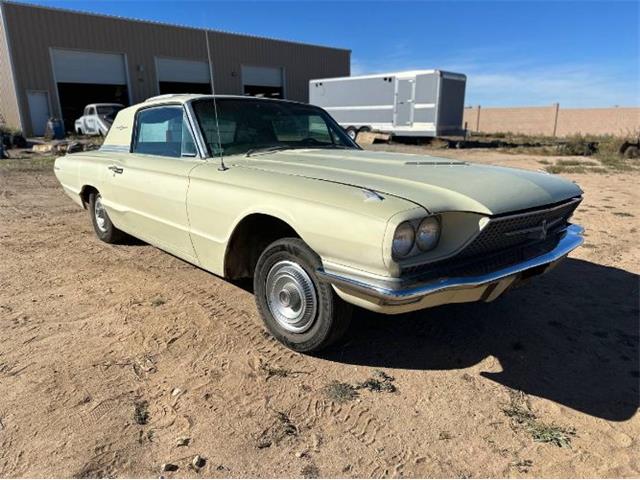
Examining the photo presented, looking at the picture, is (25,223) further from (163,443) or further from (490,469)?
(490,469)

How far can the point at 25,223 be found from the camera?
6355mm

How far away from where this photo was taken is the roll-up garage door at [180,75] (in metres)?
27.7

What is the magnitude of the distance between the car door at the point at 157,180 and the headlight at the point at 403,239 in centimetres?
184

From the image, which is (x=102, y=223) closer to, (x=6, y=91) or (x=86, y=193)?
(x=86, y=193)

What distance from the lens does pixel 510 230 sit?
2.75 m

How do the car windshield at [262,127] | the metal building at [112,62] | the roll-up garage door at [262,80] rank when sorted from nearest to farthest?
1. the car windshield at [262,127]
2. the metal building at [112,62]
3. the roll-up garage door at [262,80]

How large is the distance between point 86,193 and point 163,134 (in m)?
1.92

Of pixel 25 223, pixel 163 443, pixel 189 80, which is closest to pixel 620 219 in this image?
pixel 163 443

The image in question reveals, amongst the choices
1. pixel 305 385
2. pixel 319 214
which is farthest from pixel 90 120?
pixel 305 385

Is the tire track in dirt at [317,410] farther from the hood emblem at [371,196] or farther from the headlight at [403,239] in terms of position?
the hood emblem at [371,196]

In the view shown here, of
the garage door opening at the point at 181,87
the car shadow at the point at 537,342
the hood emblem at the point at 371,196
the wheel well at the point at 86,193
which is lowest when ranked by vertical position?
the car shadow at the point at 537,342

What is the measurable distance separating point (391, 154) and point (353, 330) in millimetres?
1606

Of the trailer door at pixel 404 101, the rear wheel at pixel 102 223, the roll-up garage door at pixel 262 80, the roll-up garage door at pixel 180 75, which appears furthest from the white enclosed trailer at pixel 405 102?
the rear wheel at pixel 102 223

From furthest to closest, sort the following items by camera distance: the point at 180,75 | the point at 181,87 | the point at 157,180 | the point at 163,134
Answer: the point at 181,87, the point at 180,75, the point at 163,134, the point at 157,180
